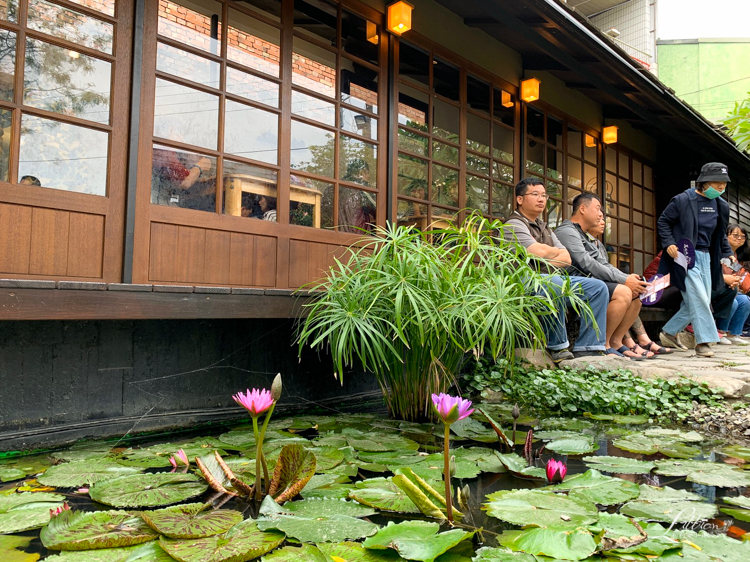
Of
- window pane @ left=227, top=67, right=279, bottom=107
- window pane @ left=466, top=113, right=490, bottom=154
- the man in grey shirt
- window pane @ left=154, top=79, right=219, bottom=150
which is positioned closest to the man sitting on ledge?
the man in grey shirt

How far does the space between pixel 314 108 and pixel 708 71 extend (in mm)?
14911

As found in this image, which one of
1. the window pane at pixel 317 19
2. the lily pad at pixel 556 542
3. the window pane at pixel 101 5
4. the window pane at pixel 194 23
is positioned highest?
the window pane at pixel 317 19

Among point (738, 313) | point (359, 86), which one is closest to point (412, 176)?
point (359, 86)

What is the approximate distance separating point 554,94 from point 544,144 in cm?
59

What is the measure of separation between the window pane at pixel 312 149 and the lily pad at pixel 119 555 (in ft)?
8.02

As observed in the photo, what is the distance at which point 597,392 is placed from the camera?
2.80 meters

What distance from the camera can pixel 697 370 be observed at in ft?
10.0

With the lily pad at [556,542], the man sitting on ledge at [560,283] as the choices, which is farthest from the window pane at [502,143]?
the lily pad at [556,542]

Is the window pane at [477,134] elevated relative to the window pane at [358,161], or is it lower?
elevated

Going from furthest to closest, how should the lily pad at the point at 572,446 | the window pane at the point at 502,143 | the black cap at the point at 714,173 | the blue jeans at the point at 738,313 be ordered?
the blue jeans at the point at 738,313 → the window pane at the point at 502,143 → the black cap at the point at 714,173 → the lily pad at the point at 572,446

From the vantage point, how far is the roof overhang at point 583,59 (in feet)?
12.5

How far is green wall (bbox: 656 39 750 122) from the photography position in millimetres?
13789

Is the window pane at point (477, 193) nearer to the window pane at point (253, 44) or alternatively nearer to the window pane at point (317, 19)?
the window pane at point (317, 19)

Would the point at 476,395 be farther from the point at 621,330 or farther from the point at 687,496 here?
the point at 687,496
